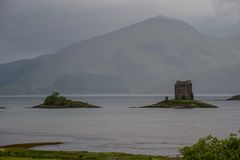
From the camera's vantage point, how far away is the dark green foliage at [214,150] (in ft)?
143

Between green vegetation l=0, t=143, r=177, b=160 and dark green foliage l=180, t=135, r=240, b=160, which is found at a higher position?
dark green foliage l=180, t=135, r=240, b=160

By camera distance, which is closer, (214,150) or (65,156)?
(214,150)

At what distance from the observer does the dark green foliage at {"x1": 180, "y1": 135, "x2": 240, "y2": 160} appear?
43500 millimetres

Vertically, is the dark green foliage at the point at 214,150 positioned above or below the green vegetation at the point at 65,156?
above

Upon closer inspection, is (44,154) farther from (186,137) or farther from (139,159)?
(186,137)

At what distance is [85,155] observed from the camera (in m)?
77.9

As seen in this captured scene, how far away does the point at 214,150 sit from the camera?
1727 inches

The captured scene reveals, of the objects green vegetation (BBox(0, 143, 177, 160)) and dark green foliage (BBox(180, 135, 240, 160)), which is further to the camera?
green vegetation (BBox(0, 143, 177, 160))

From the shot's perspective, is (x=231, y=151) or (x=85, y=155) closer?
(x=231, y=151)

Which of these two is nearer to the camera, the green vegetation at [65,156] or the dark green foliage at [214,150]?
the dark green foliage at [214,150]

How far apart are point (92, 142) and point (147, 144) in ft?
45.4

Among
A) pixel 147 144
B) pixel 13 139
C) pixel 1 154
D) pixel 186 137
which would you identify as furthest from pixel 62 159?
pixel 186 137

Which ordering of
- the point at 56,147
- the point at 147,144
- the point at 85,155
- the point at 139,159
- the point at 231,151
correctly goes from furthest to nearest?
the point at 147,144 → the point at 56,147 → the point at 85,155 → the point at 139,159 → the point at 231,151

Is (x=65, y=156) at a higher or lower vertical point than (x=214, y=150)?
lower
